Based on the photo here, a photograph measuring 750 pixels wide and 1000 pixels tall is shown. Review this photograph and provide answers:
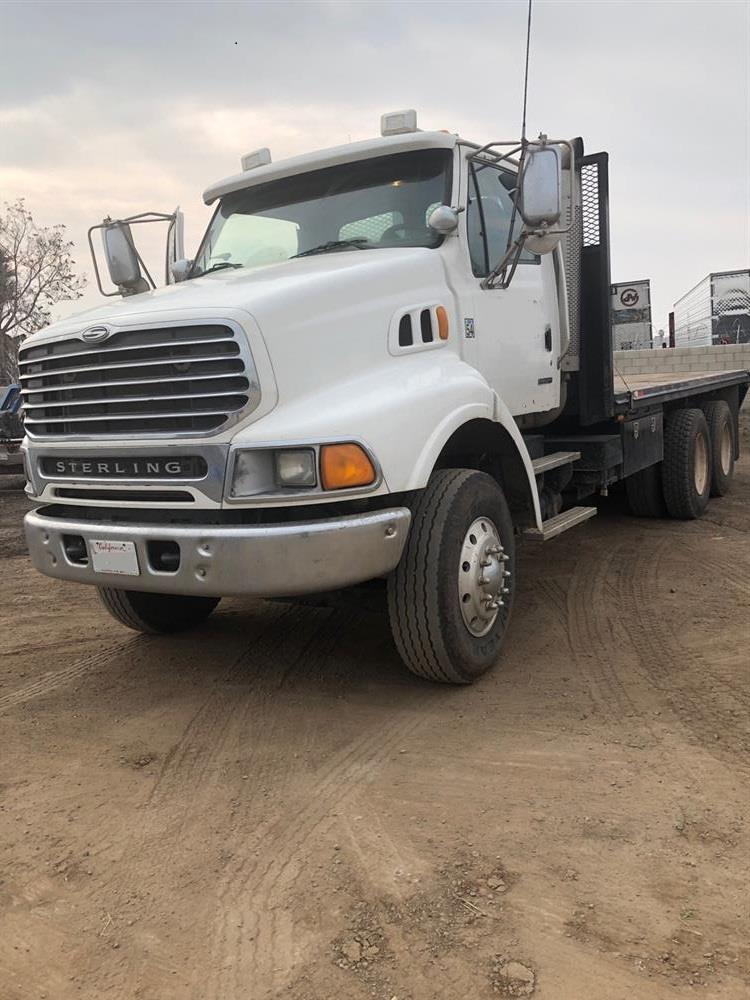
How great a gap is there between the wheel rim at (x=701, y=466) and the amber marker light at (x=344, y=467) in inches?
213

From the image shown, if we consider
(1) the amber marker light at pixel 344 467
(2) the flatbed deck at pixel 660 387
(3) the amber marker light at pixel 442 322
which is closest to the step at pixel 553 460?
(2) the flatbed deck at pixel 660 387

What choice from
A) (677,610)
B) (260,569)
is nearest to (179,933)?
(260,569)

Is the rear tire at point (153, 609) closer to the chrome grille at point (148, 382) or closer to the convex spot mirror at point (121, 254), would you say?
the chrome grille at point (148, 382)

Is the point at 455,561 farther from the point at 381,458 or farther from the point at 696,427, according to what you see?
the point at 696,427

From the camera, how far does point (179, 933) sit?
2365 mm

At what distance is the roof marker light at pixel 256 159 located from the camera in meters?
5.05

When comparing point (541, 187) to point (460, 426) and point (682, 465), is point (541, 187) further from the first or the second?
point (682, 465)

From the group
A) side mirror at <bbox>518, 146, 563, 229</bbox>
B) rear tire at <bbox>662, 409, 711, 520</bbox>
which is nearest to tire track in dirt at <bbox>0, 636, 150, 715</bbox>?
side mirror at <bbox>518, 146, 563, 229</bbox>

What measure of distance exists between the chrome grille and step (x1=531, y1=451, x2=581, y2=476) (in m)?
2.26

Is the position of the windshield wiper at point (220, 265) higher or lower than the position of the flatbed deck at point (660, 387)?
higher

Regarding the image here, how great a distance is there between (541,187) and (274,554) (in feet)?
7.35

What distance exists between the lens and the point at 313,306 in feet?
11.7

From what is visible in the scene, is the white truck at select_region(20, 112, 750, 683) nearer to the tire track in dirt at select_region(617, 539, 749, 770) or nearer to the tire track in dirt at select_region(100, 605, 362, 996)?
the tire track in dirt at select_region(100, 605, 362, 996)

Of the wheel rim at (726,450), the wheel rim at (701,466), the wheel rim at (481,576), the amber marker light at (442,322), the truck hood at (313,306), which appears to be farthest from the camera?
the wheel rim at (726,450)
